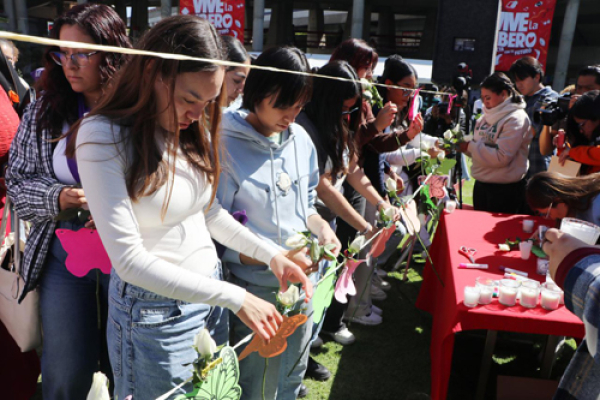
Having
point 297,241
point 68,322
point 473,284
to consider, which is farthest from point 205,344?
point 473,284

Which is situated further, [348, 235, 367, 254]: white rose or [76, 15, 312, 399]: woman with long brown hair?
[348, 235, 367, 254]: white rose

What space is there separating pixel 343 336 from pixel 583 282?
1.86 metres

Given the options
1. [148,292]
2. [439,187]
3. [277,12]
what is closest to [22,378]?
[148,292]

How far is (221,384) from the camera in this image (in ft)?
2.93

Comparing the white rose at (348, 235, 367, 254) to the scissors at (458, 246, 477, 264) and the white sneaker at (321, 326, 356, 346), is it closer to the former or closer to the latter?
the scissors at (458, 246, 477, 264)

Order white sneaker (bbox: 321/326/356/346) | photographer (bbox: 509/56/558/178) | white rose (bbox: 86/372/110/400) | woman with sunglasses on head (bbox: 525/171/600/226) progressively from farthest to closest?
photographer (bbox: 509/56/558/178) → white sneaker (bbox: 321/326/356/346) → woman with sunglasses on head (bbox: 525/171/600/226) → white rose (bbox: 86/372/110/400)

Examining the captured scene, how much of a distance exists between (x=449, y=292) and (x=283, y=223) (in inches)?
37.4

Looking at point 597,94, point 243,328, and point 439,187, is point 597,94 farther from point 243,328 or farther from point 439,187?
point 243,328

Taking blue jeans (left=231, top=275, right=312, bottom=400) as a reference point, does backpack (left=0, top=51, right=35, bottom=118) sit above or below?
above

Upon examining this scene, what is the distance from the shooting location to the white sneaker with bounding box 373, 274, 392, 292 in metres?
3.37

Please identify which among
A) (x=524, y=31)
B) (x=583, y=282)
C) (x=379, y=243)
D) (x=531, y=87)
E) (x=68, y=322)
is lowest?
(x=68, y=322)

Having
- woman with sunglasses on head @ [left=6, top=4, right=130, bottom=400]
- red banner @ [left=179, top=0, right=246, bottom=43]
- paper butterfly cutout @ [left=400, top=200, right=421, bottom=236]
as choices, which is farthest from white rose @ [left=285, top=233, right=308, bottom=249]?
red banner @ [left=179, top=0, right=246, bottom=43]

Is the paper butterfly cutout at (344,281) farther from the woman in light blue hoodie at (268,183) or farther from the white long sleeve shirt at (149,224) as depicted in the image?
the white long sleeve shirt at (149,224)

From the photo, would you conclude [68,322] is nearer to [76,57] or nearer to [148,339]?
[148,339]
